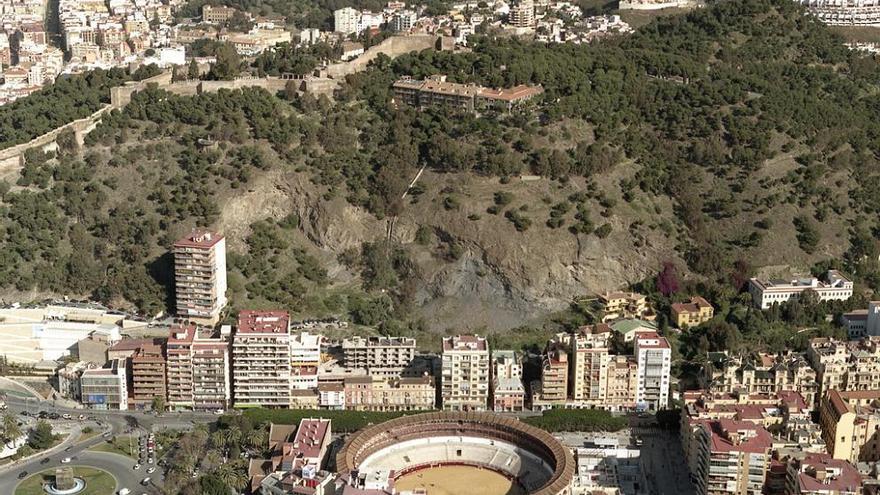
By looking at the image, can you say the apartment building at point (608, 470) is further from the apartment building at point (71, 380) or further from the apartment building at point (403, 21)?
the apartment building at point (403, 21)

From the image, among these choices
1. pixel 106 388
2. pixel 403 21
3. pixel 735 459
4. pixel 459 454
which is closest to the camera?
pixel 735 459

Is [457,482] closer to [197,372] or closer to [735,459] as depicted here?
[735,459]

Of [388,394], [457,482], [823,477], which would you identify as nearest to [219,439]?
[388,394]

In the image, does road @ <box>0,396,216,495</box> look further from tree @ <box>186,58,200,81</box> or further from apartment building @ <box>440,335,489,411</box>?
tree @ <box>186,58,200,81</box>

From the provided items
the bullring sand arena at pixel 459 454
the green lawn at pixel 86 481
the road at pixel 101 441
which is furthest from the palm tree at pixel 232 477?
the green lawn at pixel 86 481

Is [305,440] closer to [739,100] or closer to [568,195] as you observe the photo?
[568,195]

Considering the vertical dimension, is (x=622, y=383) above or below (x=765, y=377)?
below

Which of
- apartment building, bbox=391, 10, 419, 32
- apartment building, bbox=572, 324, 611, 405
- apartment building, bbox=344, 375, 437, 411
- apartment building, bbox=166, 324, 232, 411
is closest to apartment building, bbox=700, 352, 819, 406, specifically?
apartment building, bbox=572, 324, 611, 405
